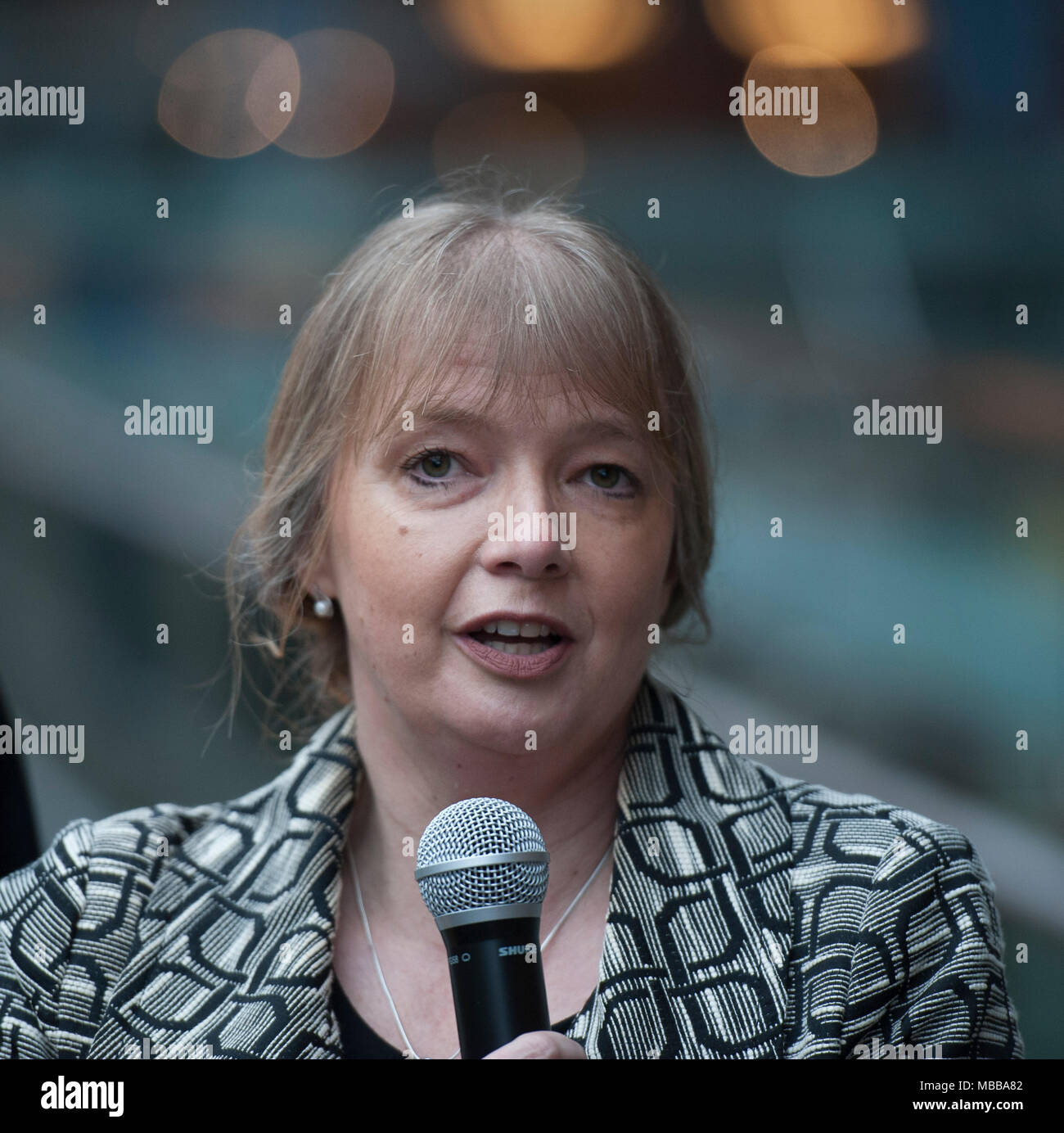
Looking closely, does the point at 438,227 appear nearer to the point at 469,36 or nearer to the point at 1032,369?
the point at 469,36

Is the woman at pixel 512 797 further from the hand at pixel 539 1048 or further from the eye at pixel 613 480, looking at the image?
the hand at pixel 539 1048

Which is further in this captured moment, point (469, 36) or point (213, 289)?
point (213, 289)

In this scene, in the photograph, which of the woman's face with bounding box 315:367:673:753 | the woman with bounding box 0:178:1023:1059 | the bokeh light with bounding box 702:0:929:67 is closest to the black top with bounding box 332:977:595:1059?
the woman with bounding box 0:178:1023:1059

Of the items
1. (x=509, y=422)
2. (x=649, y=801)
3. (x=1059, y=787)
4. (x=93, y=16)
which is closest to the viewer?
(x=509, y=422)

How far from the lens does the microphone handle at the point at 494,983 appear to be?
1.01 m

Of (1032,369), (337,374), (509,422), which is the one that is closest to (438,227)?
(337,374)

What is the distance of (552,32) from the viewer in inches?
128

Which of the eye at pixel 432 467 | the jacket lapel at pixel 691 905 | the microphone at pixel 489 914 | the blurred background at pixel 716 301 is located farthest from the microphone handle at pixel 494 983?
the blurred background at pixel 716 301

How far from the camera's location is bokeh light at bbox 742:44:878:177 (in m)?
2.98

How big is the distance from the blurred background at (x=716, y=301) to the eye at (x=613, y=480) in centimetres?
143

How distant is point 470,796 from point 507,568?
386 mm

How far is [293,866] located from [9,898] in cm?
42

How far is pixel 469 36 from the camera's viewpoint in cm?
326

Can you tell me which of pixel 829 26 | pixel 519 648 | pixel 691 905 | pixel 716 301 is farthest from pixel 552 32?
pixel 691 905
